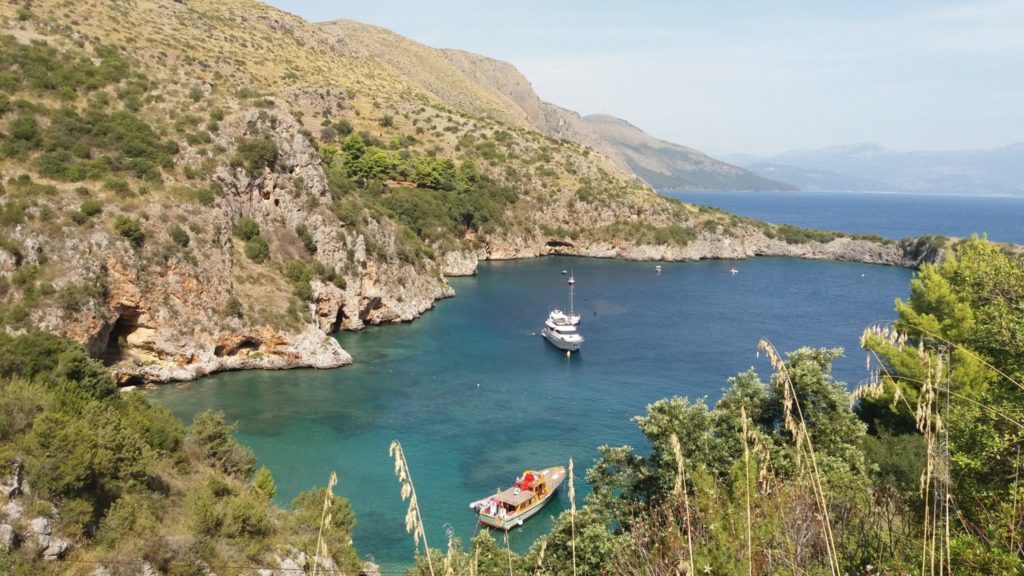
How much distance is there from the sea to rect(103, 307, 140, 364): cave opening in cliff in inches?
173

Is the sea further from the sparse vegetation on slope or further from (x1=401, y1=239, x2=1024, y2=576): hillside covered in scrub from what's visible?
the sparse vegetation on slope

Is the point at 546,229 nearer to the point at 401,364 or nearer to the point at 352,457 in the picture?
the point at 401,364

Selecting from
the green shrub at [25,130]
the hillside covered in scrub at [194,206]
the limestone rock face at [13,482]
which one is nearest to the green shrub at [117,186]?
the hillside covered in scrub at [194,206]

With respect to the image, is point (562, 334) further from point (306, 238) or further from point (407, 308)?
point (306, 238)

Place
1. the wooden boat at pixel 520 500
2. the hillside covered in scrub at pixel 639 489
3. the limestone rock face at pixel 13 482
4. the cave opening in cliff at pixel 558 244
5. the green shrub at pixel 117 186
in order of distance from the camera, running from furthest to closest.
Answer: the cave opening in cliff at pixel 558 244 → the green shrub at pixel 117 186 → the wooden boat at pixel 520 500 → the limestone rock face at pixel 13 482 → the hillside covered in scrub at pixel 639 489

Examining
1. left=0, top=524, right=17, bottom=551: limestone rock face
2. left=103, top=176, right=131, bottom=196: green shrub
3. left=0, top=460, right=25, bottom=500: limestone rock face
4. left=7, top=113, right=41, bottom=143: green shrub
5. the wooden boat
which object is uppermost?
left=7, top=113, right=41, bottom=143: green shrub

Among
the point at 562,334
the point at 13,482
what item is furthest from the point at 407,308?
the point at 13,482

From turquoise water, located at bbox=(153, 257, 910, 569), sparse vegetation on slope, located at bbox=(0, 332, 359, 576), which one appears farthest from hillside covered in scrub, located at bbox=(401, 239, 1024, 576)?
sparse vegetation on slope, located at bbox=(0, 332, 359, 576)

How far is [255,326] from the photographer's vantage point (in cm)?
4566

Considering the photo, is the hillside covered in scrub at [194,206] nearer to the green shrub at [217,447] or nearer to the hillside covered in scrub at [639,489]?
the hillside covered in scrub at [639,489]

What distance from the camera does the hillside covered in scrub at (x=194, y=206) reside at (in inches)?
1527

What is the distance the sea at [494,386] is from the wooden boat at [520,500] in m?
0.74

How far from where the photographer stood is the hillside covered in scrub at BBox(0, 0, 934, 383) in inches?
1527

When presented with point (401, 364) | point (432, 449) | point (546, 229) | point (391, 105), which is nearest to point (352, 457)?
point (432, 449)
